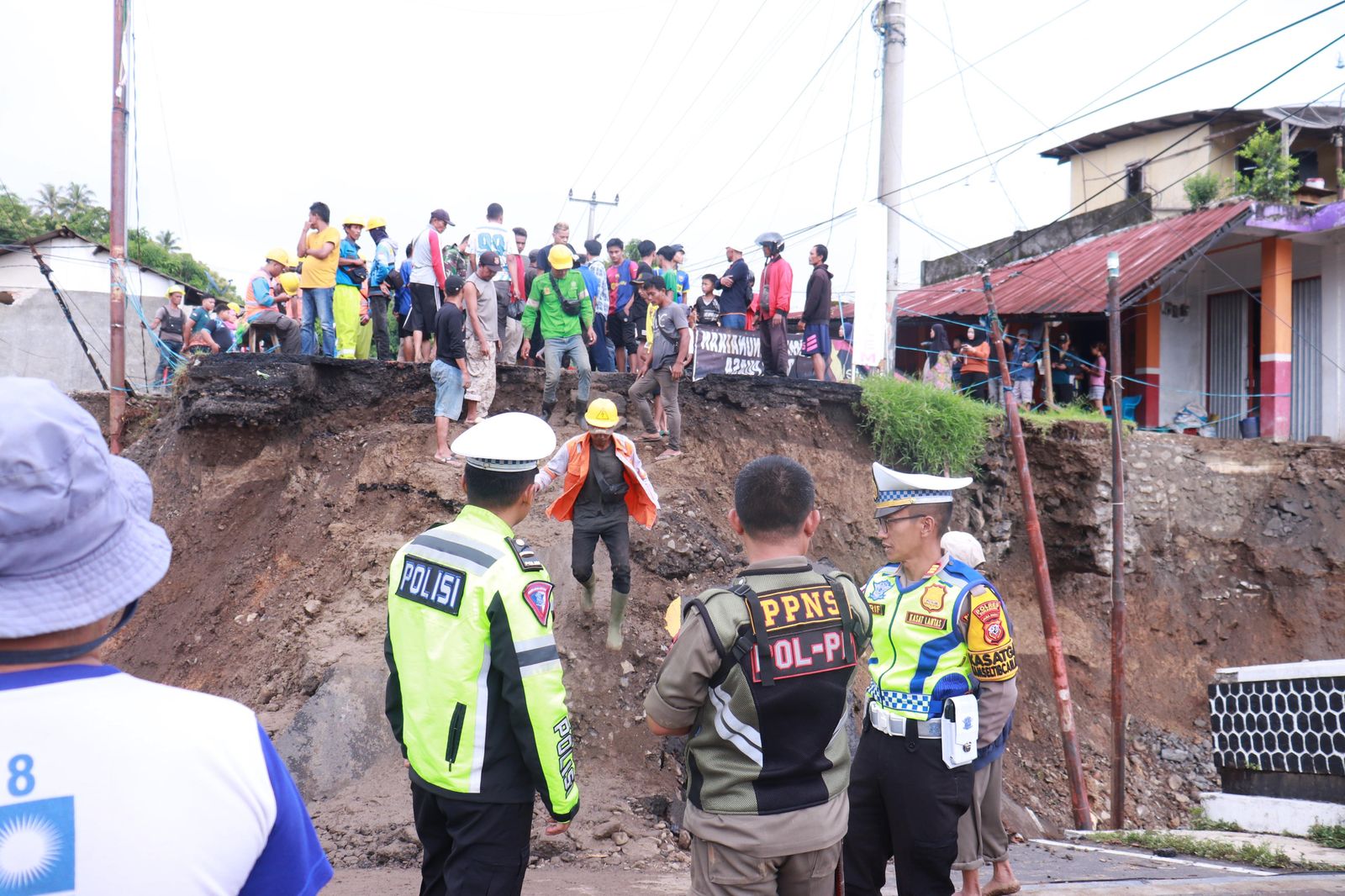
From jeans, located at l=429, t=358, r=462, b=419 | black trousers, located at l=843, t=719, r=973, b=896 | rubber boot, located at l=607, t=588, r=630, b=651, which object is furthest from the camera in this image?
jeans, located at l=429, t=358, r=462, b=419

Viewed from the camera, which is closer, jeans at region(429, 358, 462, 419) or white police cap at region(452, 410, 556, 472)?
white police cap at region(452, 410, 556, 472)

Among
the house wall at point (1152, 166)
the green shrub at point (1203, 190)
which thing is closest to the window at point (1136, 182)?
the house wall at point (1152, 166)

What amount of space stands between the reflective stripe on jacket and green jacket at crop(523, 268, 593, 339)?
3659mm

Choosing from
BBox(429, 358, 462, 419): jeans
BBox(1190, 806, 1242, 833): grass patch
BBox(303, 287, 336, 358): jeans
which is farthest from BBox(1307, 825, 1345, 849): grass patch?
BBox(303, 287, 336, 358): jeans

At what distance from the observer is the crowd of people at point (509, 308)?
10.9 m

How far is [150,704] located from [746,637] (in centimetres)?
194

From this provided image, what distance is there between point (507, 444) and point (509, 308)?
32.5ft

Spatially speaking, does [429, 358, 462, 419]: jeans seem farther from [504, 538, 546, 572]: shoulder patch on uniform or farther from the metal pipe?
[504, 538, 546, 572]: shoulder patch on uniform

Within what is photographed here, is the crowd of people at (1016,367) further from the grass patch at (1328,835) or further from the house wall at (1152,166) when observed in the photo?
the grass patch at (1328,835)

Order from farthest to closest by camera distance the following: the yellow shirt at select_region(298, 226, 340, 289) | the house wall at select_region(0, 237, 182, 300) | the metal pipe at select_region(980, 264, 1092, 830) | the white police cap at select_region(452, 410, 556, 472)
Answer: the house wall at select_region(0, 237, 182, 300) → the yellow shirt at select_region(298, 226, 340, 289) → the metal pipe at select_region(980, 264, 1092, 830) → the white police cap at select_region(452, 410, 556, 472)

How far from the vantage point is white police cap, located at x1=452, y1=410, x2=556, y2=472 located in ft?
10.9

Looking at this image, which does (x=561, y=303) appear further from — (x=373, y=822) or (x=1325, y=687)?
A: (x=1325, y=687)

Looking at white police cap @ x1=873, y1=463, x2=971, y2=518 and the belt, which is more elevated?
white police cap @ x1=873, y1=463, x2=971, y2=518

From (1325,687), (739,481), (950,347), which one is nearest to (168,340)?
(950,347)
